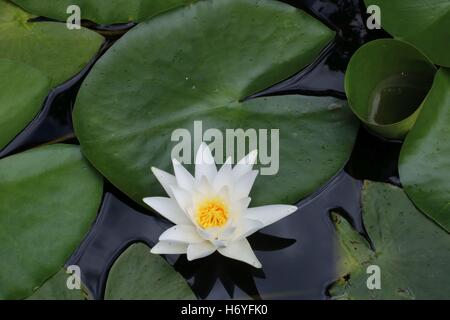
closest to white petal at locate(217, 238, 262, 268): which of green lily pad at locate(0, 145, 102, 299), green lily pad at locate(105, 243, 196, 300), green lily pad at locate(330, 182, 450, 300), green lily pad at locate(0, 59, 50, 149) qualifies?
green lily pad at locate(105, 243, 196, 300)

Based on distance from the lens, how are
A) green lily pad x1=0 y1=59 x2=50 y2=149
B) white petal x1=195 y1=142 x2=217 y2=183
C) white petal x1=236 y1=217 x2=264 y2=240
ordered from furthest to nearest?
green lily pad x1=0 y1=59 x2=50 y2=149
white petal x1=195 y1=142 x2=217 y2=183
white petal x1=236 y1=217 x2=264 y2=240

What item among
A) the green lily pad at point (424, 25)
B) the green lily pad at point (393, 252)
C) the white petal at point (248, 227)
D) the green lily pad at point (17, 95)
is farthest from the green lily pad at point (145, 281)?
the green lily pad at point (424, 25)

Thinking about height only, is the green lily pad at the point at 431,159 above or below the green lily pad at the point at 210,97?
below

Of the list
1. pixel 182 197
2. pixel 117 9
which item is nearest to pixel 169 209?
pixel 182 197

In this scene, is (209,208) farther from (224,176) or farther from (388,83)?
(388,83)

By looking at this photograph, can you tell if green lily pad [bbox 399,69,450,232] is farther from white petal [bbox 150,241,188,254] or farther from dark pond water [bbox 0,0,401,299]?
white petal [bbox 150,241,188,254]

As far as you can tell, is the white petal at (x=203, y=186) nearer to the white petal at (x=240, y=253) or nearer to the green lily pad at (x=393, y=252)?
the white petal at (x=240, y=253)
